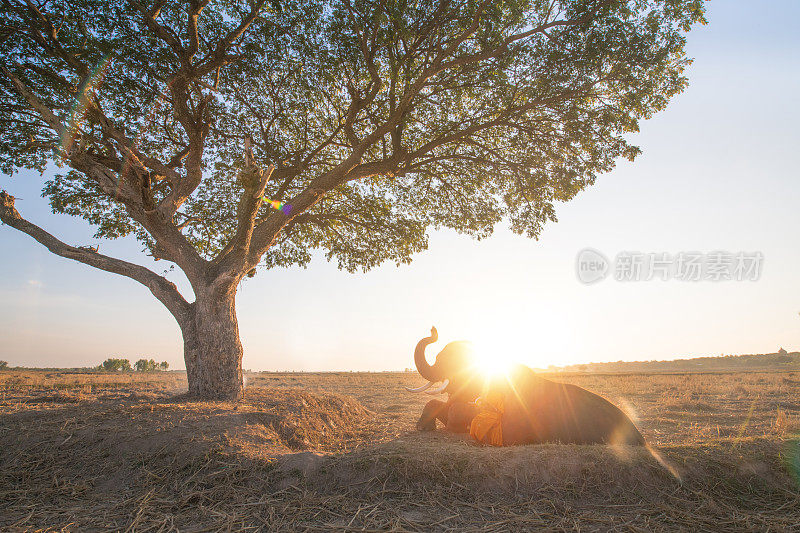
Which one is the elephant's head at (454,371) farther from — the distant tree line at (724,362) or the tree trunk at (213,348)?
the distant tree line at (724,362)

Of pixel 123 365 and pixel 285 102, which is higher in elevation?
pixel 285 102

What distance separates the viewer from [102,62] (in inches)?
390

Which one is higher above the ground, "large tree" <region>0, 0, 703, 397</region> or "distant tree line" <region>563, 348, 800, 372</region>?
"large tree" <region>0, 0, 703, 397</region>

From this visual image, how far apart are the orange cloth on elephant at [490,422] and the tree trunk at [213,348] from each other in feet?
18.7

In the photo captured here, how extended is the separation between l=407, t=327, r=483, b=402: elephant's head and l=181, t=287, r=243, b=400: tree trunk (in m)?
4.47

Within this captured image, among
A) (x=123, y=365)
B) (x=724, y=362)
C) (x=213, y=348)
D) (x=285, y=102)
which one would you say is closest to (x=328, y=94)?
(x=285, y=102)

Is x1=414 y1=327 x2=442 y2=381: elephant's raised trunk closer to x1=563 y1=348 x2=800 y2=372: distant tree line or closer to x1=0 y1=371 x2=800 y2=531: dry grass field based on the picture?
x1=0 y1=371 x2=800 y2=531: dry grass field

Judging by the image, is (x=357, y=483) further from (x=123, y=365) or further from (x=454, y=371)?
(x=123, y=365)

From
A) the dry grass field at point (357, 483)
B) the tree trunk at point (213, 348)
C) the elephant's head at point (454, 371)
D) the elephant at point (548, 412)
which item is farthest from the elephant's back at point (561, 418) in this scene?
the tree trunk at point (213, 348)

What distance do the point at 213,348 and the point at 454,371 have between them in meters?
5.61

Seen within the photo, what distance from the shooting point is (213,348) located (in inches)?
368

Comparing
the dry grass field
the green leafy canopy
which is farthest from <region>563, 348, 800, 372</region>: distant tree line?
the dry grass field

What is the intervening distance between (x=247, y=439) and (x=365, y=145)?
732cm

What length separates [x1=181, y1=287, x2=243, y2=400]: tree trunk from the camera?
366 inches
